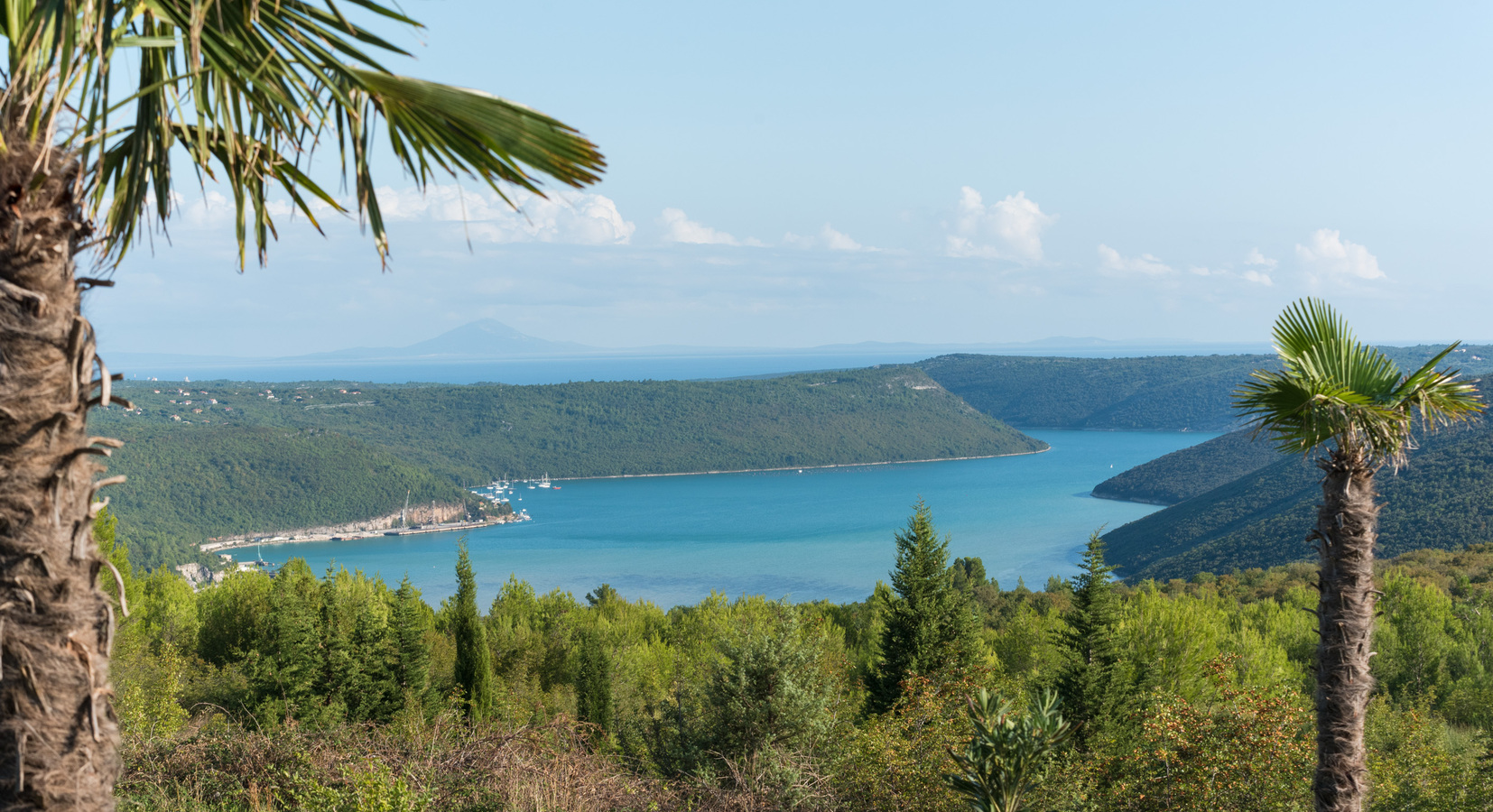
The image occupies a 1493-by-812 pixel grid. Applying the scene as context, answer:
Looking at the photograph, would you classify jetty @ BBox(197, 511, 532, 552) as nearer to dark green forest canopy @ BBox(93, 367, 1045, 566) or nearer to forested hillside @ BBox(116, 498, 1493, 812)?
dark green forest canopy @ BBox(93, 367, 1045, 566)

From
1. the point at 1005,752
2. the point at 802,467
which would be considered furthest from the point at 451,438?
the point at 1005,752

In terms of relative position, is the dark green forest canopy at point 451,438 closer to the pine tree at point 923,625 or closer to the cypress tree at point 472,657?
the cypress tree at point 472,657

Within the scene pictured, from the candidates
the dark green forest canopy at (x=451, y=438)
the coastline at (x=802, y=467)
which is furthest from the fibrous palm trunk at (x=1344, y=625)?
the coastline at (x=802, y=467)

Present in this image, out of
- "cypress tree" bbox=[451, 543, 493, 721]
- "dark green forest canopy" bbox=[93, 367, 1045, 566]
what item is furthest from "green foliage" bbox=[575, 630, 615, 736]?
"dark green forest canopy" bbox=[93, 367, 1045, 566]

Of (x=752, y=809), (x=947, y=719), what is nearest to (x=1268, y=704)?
(x=947, y=719)

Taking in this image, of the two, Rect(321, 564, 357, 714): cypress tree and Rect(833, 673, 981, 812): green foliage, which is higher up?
Rect(833, 673, 981, 812): green foliage

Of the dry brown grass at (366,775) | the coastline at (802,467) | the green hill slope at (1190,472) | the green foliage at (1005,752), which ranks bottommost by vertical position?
the coastline at (802,467)

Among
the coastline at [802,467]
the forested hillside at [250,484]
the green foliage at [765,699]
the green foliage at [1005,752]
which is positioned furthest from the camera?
the coastline at [802,467]
